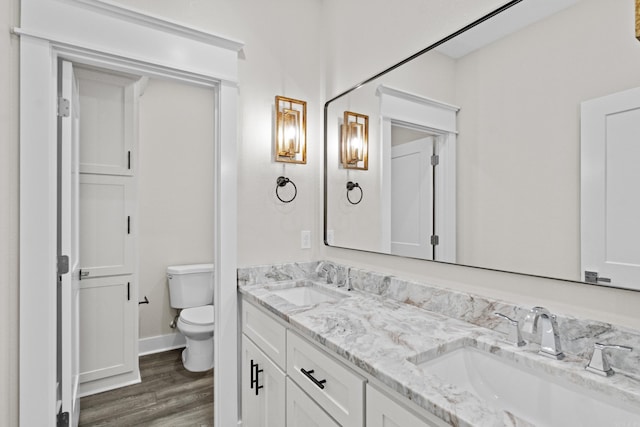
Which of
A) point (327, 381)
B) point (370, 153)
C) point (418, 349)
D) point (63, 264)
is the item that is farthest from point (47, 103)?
point (418, 349)

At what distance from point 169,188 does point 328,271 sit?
191 centimetres

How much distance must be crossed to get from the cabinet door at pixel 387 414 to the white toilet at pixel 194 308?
194 cm

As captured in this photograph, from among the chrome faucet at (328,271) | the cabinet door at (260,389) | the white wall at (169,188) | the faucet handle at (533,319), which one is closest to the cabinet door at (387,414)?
the faucet handle at (533,319)

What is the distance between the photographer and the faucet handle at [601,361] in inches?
32.1

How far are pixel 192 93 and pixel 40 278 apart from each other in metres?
2.30

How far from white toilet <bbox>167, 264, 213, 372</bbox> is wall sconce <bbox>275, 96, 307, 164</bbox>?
146cm

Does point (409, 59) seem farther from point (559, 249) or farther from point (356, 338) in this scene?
point (356, 338)

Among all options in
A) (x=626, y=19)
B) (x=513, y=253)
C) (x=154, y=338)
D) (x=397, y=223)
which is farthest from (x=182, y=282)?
(x=626, y=19)

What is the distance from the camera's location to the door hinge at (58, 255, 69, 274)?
4.84 feet

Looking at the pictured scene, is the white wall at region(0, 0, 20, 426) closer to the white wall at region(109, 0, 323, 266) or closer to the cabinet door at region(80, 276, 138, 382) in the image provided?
the white wall at region(109, 0, 323, 266)

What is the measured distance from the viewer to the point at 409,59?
4.94 feet

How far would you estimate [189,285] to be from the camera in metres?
2.97

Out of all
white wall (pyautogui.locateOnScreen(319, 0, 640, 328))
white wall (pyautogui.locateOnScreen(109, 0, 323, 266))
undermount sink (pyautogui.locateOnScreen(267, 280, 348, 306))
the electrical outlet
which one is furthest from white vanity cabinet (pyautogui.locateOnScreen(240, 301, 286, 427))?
white wall (pyautogui.locateOnScreen(319, 0, 640, 328))

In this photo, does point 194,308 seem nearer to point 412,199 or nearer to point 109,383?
point 109,383
